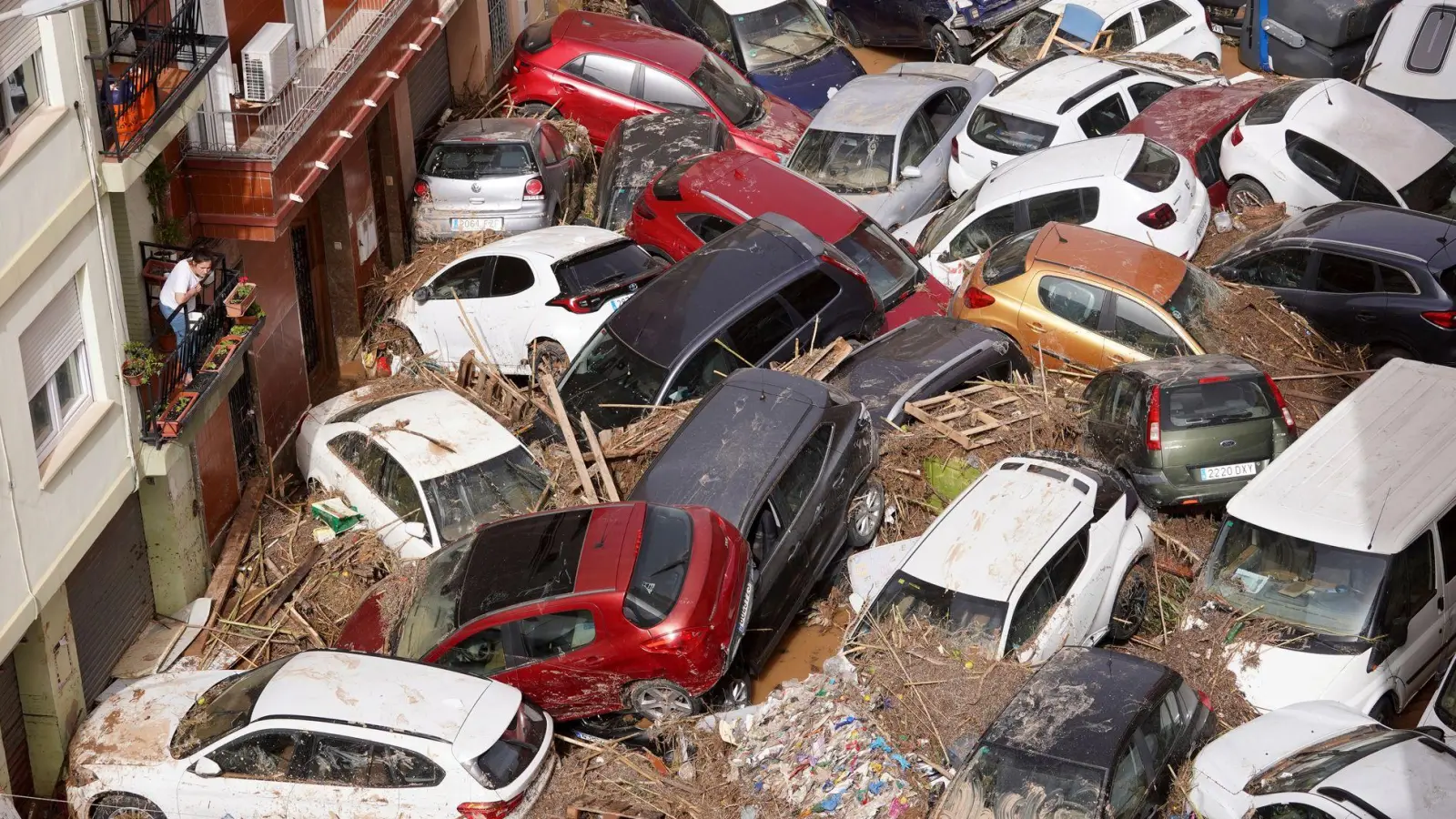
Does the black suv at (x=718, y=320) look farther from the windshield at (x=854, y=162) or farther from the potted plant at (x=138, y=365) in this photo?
the potted plant at (x=138, y=365)

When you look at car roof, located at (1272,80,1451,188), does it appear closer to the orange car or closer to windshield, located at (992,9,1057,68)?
the orange car

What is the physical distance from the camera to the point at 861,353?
47.9 ft

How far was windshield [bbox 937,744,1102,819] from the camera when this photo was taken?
954 cm

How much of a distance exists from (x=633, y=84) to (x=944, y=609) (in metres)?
11.4

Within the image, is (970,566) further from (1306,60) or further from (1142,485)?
(1306,60)

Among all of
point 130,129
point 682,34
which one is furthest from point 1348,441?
point 682,34

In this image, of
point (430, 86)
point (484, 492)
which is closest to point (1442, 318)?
point (484, 492)

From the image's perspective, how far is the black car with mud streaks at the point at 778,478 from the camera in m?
12.1

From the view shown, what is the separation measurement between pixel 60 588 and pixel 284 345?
444 cm

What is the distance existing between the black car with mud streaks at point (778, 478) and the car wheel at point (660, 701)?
2.88 feet

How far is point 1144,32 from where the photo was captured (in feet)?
70.9

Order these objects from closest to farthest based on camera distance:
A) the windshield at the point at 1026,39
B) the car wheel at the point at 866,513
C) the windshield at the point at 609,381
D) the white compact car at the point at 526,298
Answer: the car wheel at the point at 866,513
the windshield at the point at 609,381
the white compact car at the point at 526,298
the windshield at the point at 1026,39

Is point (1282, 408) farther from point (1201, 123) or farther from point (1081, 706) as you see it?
point (1201, 123)

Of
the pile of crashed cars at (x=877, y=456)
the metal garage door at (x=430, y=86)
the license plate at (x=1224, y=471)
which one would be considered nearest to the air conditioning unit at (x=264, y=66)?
the pile of crashed cars at (x=877, y=456)
